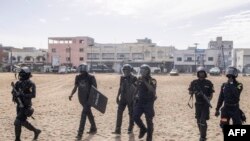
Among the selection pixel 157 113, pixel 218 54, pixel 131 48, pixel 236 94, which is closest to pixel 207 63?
pixel 218 54

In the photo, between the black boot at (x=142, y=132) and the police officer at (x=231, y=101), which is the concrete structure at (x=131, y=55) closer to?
the black boot at (x=142, y=132)

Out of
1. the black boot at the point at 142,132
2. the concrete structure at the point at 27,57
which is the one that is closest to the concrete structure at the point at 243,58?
the concrete structure at the point at 27,57

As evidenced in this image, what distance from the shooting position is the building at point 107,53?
110812mm

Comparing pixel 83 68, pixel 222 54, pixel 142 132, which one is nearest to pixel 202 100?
pixel 142 132

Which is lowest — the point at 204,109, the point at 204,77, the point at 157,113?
the point at 157,113

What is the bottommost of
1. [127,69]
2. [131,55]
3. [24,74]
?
[24,74]

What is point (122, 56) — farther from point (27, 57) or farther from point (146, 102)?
point (146, 102)

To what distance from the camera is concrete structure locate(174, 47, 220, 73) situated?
109875mm

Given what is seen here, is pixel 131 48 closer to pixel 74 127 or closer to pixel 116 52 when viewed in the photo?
pixel 116 52

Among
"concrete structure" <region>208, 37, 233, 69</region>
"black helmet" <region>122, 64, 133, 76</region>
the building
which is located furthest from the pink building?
"black helmet" <region>122, 64, 133, 76</region>

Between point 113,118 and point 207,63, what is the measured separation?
100480 millimetres

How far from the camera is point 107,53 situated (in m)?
114

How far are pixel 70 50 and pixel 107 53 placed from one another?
1128 centimetres

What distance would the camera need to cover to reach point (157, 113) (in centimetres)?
1509
